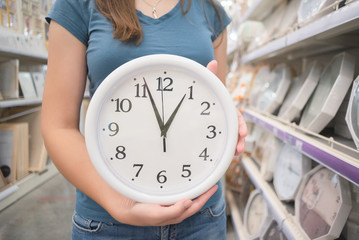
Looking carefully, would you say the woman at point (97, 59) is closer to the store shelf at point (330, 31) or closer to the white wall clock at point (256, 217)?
the store shelf at point (330, 31)

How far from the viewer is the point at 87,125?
1.76 feet

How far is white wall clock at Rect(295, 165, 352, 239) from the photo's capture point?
3.34 feet

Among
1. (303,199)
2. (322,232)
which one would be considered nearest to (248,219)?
(303,199)

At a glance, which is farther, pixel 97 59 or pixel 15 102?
pixel 15 102

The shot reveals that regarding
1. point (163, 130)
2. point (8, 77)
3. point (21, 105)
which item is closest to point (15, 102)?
point (8, 77)

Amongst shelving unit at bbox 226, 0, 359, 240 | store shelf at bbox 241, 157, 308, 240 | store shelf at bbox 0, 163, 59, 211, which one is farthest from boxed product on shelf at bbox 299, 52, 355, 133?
store shelf at bbox 0, 163, 59, 211

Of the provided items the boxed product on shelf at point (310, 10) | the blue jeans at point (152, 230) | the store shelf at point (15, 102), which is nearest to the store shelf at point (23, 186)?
the store shelf at point (15, 102)

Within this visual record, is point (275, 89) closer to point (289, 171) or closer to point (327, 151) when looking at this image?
point (289, 171)

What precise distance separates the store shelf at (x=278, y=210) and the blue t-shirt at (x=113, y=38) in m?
0.67

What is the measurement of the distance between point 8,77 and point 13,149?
61cm

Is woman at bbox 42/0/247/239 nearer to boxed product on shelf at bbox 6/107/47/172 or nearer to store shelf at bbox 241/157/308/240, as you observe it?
store shelf at bbox 241/157/308/240

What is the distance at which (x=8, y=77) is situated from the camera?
2.24 metres

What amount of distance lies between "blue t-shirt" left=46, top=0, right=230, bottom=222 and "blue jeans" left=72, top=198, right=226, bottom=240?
0.02m

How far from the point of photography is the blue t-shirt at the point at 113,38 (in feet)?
2.18
